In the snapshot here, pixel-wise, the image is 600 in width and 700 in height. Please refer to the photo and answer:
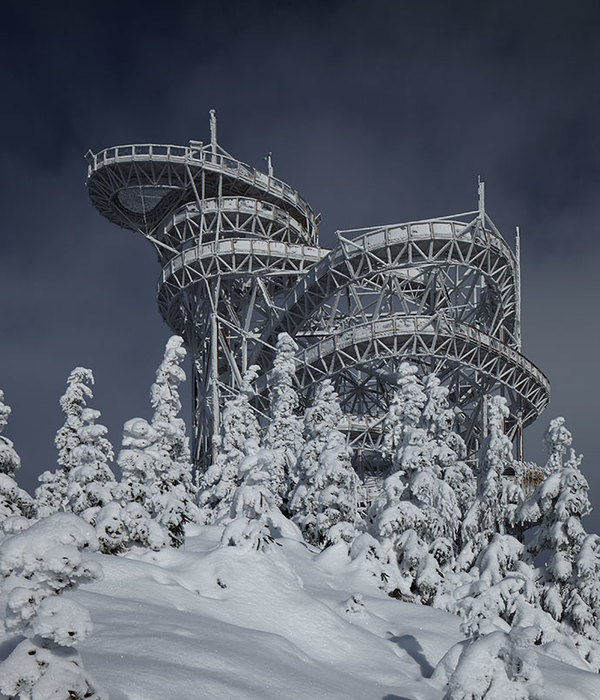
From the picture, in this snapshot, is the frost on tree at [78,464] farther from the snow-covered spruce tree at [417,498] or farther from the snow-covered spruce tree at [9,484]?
the snow-covered spruce tree at [417,498]

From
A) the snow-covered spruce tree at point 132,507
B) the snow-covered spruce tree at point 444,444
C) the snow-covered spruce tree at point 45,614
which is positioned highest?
the snow-covered spruce tree at point 444,444

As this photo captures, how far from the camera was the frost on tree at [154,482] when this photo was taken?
18969mm

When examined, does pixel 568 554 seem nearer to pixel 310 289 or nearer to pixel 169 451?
pixel 169 451

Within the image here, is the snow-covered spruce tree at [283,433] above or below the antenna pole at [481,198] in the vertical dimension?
below

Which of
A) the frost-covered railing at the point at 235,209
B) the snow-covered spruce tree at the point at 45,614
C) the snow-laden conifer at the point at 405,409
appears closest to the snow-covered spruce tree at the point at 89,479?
the snow-laden conifer at the point at 405,409

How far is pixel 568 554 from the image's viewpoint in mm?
26656

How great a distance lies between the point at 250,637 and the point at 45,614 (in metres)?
7.25

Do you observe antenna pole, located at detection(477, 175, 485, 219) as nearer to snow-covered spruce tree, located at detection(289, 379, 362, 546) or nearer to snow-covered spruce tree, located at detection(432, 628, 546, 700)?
snow-covered spruce tree, located at detection(289, 379, 362, 546)

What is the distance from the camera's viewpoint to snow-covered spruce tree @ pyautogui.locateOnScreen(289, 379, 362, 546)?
29203 mm

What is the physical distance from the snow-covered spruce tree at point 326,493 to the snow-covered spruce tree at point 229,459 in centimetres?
282

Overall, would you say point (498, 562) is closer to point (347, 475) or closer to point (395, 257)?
point (347, 475)

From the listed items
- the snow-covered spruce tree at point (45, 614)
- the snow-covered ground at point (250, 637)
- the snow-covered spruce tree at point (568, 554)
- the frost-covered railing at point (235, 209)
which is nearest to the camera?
the snow-covered spruce tree at point (45, 614)

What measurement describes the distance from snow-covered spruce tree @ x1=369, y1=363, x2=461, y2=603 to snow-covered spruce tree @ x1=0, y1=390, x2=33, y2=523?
40.3 ft

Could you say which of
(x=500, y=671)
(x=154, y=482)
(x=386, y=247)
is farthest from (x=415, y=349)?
(x=500, y=671)
